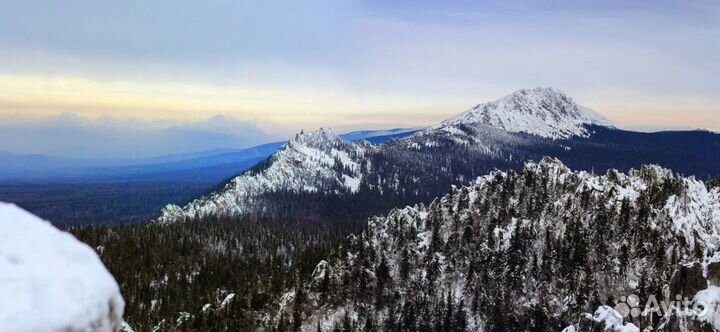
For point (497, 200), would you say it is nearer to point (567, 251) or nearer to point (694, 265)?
point (567, 251)

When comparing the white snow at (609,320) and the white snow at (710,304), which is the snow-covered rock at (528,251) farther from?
the white snow at (710,304)

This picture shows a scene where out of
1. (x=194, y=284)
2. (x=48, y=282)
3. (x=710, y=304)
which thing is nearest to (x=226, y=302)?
(x=194, y=284)

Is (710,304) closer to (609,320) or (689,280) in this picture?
(689,280)

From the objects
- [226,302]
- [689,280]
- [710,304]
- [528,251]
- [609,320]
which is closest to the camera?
[710,304]

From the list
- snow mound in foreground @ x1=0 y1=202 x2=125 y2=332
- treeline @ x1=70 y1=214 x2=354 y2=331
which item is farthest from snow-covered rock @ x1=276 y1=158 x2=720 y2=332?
snow mound in foreground @ x1=0 y1=202 x2=125 y2=332

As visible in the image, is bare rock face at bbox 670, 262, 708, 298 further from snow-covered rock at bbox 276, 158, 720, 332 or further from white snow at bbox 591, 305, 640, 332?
snow-covered rock at bbox 276, 158, 720, 332
